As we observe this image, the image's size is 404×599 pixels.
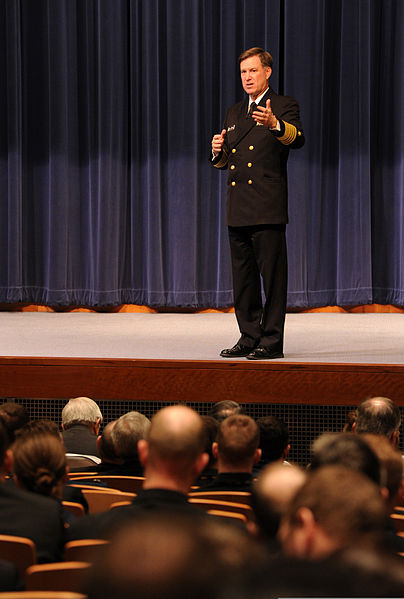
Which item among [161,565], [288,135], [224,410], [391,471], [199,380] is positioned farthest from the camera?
[199,380]

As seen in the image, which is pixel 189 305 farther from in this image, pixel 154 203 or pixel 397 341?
pixel 397 341

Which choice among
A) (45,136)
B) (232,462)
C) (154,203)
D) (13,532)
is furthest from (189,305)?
(13,532)

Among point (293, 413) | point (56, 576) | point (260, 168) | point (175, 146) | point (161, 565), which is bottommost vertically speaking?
point (293, 413)

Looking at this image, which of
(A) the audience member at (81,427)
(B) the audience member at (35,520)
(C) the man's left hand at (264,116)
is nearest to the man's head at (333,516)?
(B) the audience member at (35,520)

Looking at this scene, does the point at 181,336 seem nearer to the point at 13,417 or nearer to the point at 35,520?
the point at 13,417

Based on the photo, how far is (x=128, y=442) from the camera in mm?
2186

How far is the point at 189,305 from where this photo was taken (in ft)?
18.8

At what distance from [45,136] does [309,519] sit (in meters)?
5.41

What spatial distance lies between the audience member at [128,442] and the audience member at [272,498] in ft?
2.96

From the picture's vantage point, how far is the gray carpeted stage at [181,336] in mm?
3428

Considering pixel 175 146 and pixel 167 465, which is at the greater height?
pixel 175 146

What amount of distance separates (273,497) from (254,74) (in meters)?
2.18

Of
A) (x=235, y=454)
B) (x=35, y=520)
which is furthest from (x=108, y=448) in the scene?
(x=35, y=520)

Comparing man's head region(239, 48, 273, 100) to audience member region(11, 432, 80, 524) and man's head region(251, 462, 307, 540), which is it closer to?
audience member region(11, 432, 80, 524)
